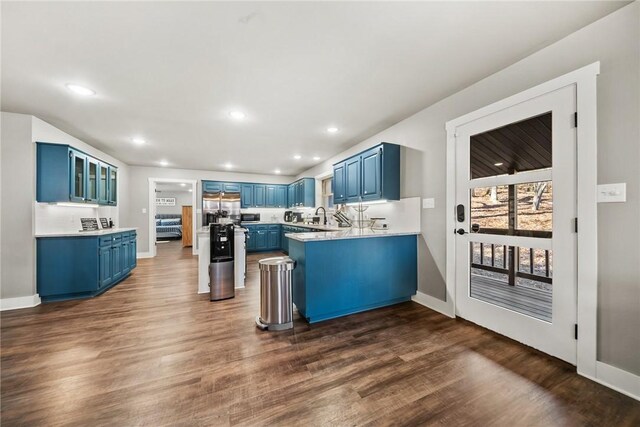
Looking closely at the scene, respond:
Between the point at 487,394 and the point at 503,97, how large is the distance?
2.47m

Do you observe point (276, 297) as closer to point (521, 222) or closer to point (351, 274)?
point (351, 274)

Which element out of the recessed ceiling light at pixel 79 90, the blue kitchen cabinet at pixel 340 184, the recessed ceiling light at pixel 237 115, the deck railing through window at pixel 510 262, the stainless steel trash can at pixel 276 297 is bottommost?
the stainless steel trash can at pixel 276 297

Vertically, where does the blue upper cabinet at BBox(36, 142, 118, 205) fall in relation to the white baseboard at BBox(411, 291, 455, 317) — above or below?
above

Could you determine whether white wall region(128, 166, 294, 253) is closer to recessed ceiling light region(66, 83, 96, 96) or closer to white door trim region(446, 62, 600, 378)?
recessed ceiling light region(66, 83, 96, 96)

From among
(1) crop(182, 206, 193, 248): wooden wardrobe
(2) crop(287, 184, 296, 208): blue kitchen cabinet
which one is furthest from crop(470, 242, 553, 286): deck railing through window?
(1) crop(182, 206, 193, 248): wooden wardrobe

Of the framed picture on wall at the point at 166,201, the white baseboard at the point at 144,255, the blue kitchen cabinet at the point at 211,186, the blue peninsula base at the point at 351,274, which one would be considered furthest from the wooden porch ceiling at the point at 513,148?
the framed picture on wall at the point at 166,201

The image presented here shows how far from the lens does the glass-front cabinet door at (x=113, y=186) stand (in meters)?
4.80

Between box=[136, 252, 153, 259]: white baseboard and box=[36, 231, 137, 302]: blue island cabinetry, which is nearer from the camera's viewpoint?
box=[36, 231, 137, 302]: blue island cabinetry

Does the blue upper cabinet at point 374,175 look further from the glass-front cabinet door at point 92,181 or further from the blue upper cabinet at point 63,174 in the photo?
the glass-front cabinet door at point 92,181

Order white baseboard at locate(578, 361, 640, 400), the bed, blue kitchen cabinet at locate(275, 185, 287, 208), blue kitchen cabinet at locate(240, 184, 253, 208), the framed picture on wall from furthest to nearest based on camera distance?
1. the framed picture on wall
2. the bed
3. blue kitchen cabinet at locate(275, 185, 287, 208)
4. blue kitchen cabinet at locate(240, 184, 253, 208)
5. white baseboard at locate(578, 361, 640, 400)

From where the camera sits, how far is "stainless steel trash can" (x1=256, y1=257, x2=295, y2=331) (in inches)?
92.7

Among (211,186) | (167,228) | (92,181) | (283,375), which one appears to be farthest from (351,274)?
(167,228)

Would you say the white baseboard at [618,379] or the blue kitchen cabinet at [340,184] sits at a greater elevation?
the blue kitchen cabinet at [340,184]

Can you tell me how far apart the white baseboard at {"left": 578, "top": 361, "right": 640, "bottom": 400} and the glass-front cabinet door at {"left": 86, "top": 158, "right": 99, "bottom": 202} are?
21.0 ft
